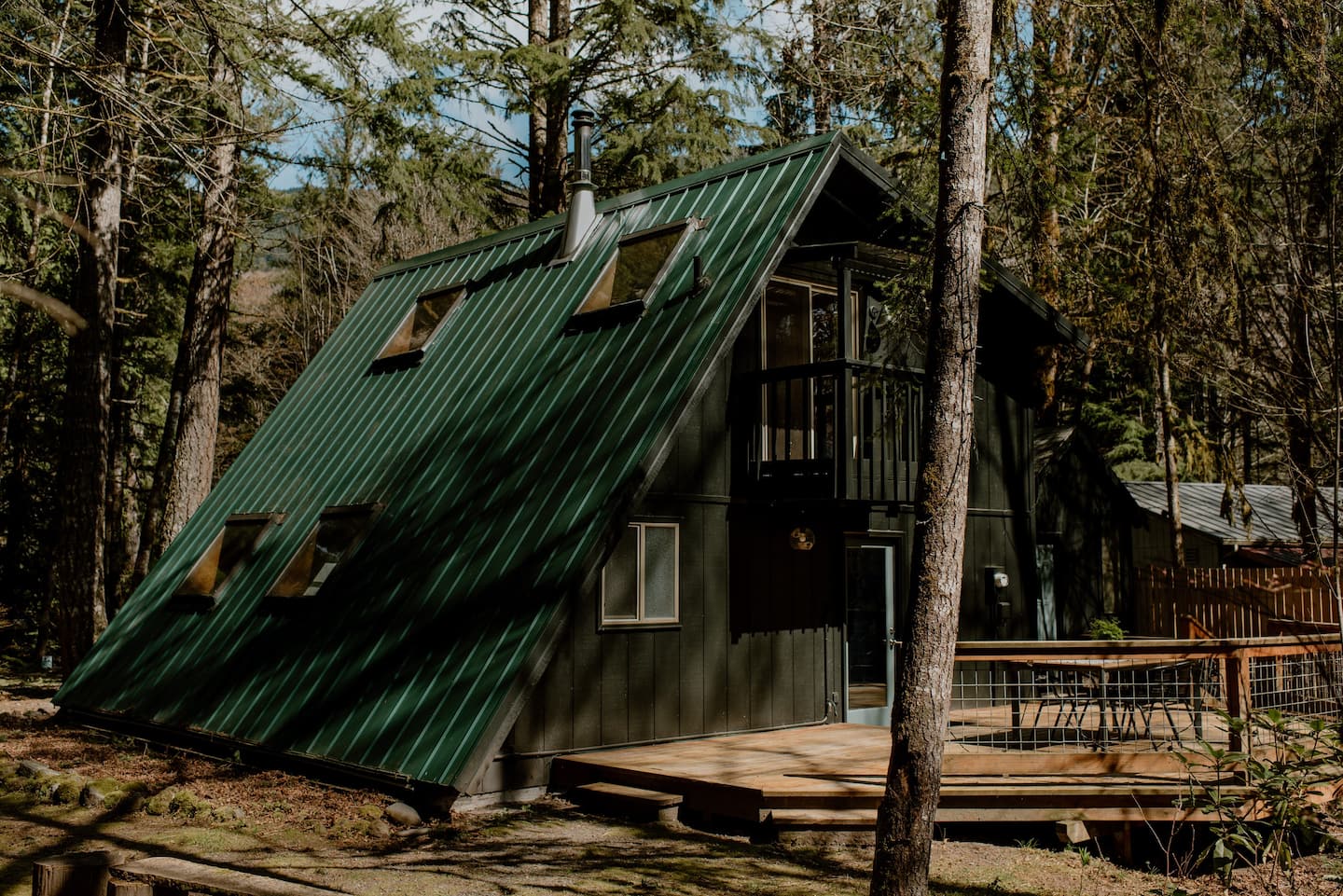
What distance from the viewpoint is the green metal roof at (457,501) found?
9227 mm

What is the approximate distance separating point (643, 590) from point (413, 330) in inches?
225

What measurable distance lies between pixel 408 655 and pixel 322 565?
2.42 m

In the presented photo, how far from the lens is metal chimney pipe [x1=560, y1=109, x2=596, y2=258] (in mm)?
13008

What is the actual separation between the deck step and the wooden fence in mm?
12565

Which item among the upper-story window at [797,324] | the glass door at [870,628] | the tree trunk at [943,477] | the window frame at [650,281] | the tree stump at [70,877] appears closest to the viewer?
the tree stump at [70,877]

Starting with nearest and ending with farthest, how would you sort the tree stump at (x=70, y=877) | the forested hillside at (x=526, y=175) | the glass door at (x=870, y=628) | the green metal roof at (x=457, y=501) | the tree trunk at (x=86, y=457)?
the tree stump at (x=70, y=877) → the forested hillside at (x=526, y=175) → the green metal roof at (x=457, y=501) → the glass door at (x=870, y=628) → the tree trunk at (x=86, y=457)

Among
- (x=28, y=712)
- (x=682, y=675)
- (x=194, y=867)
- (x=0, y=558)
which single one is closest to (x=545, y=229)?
(x=682, y=675)

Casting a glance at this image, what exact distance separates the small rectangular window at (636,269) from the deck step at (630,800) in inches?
178

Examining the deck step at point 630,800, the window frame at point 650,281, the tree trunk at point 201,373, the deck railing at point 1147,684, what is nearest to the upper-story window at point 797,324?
the window frame at point 650,281

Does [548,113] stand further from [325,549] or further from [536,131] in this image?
[325,549]

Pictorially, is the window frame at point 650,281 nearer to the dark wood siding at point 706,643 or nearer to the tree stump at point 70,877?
the dark wood siding at point 706,643

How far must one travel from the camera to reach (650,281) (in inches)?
452

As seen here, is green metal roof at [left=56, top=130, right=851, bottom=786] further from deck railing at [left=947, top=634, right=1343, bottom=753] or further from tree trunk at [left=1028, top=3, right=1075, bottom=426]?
deck railing at [left=947, top=634, right=1343, bottom=753]

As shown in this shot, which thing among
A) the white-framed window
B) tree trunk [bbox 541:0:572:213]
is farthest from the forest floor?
tree trunk [bbox 541:0:572:213]
